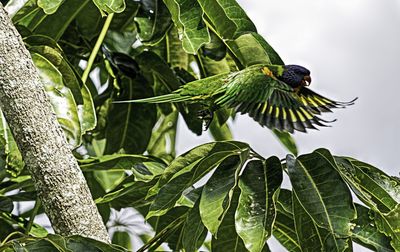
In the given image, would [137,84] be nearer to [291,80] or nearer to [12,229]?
[12,229]

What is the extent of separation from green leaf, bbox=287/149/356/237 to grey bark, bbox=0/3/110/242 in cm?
22

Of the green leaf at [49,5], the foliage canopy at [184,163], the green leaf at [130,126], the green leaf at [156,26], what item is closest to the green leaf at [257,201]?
the foliage canopy at [184,163]

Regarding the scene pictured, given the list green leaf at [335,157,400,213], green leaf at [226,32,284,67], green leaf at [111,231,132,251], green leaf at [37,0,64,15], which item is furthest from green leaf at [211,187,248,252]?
green leaf at [111,231,132,251]

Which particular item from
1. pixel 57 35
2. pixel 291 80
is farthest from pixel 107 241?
pixel 57 35

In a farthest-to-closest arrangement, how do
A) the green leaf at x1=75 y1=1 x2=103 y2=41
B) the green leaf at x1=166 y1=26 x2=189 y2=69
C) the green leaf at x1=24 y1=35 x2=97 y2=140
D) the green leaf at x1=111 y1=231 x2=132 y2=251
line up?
the green leaf at x1=111 y1=231 x2=132 y2=251 < the green leaf at x1=166 y1=26 x2=189 y2=69 < the green leaf at x1=75 y1=1 x2=103 y2=41 < the green leaf at x1=24 y1=35 x2=97 y2=140

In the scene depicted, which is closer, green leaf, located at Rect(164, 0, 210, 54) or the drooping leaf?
green leaf, located at Rect(164, 0, 210, 54)

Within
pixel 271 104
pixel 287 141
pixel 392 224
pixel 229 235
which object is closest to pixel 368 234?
pixel 392 224

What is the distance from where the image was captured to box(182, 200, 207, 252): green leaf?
988 mm

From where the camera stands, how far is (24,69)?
921 millimetres

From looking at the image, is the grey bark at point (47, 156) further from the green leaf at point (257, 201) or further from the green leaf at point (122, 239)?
the green leaf at point (122, 239)

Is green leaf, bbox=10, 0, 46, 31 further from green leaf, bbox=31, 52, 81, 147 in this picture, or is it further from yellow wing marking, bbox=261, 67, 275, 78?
yellow wing marking, bbox=261, 67, 275, 78

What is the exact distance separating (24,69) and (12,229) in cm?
60

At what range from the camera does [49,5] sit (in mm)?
1154

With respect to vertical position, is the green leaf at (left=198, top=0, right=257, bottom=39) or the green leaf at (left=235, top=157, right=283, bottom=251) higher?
the green leaf at (left=198, top=0, right=257, bottom=39)
